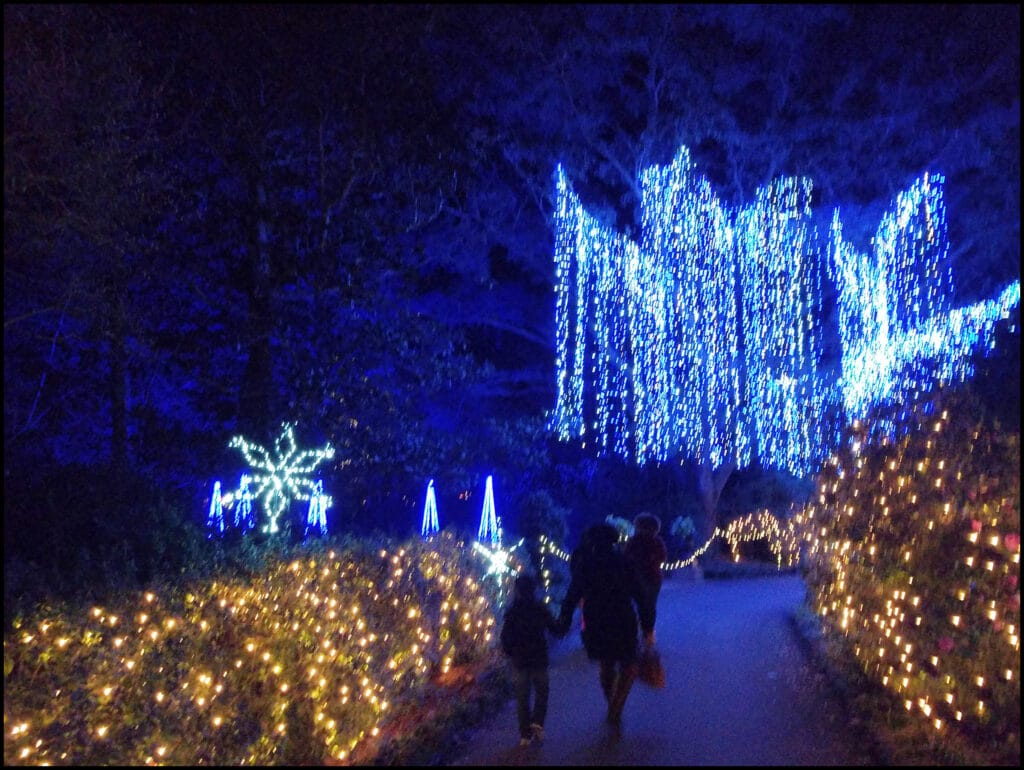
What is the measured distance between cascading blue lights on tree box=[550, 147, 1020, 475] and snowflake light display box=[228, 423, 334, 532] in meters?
8.66

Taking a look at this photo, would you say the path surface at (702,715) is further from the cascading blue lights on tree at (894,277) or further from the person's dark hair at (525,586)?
the cascading blue lights on tree at (894,277)

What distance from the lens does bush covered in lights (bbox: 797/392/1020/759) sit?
569 centimetres

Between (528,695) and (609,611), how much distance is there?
0.85 metres

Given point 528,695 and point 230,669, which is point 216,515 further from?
point 528,695

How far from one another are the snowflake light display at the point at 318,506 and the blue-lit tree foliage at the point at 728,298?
23.7 ft

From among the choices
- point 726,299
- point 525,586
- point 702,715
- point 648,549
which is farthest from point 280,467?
point 726,299

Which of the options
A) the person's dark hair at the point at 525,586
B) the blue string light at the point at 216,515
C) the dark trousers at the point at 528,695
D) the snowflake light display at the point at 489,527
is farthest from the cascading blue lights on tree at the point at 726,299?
the dark trousers at the point at 528,695

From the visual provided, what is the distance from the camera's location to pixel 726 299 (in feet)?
65.2

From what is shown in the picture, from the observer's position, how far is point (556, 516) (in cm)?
1603

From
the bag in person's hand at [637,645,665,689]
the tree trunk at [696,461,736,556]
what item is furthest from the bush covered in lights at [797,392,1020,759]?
the tree trunk at [696,461,736,556]

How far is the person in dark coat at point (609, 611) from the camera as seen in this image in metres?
7.21

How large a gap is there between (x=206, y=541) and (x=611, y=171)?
16.3 metres

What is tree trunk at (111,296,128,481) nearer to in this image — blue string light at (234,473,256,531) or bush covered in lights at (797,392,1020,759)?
blue string light at (234,473,256,531)

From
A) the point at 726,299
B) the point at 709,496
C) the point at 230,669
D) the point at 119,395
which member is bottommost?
the point at 230,669
